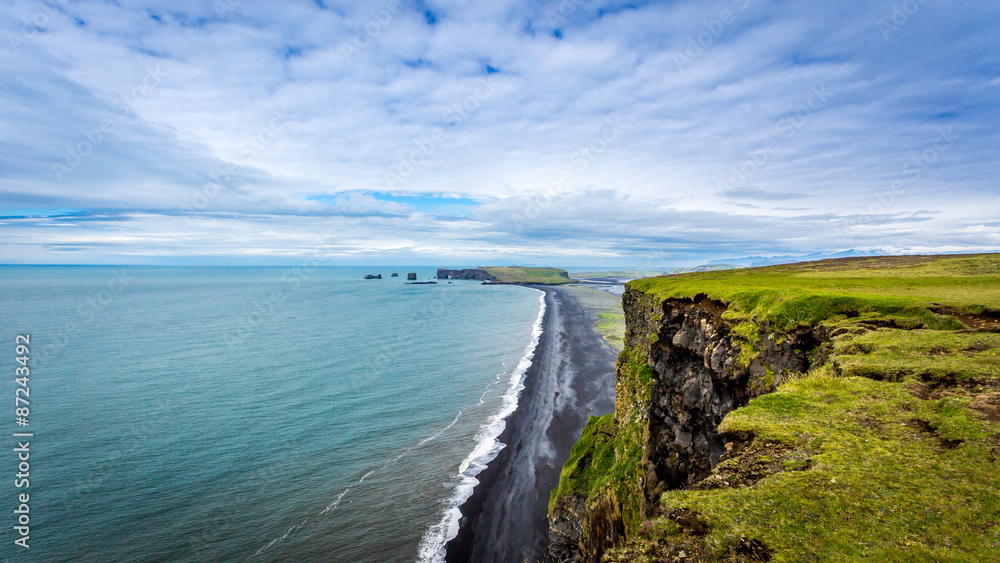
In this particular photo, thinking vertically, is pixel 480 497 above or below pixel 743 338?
below

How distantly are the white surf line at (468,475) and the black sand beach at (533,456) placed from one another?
26.1 inches

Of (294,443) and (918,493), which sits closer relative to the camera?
(918,493)

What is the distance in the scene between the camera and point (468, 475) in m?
39.6

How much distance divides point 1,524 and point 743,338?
51.1 meters

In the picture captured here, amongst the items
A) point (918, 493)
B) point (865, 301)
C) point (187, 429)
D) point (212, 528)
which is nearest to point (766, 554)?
point (918, 493)

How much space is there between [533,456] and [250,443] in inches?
1194

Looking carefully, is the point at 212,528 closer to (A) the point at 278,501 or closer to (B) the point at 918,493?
(A) the point at 278,501

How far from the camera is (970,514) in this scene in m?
6.91

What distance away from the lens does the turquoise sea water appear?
29688 mm

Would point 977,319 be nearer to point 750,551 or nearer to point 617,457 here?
point 750,551

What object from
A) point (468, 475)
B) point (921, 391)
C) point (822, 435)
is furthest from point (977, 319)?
point (468, 475)

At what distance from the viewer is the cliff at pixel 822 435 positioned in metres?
7.29

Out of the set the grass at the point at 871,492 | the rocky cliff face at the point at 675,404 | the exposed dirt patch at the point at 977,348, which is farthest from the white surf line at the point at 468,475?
the exposed dirt patch at the point at 977,348

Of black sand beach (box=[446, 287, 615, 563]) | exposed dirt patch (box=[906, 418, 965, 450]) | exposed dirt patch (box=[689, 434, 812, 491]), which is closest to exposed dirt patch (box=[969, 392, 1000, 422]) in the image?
exposed dirt patch (box=[906, 418, 965, 450])
